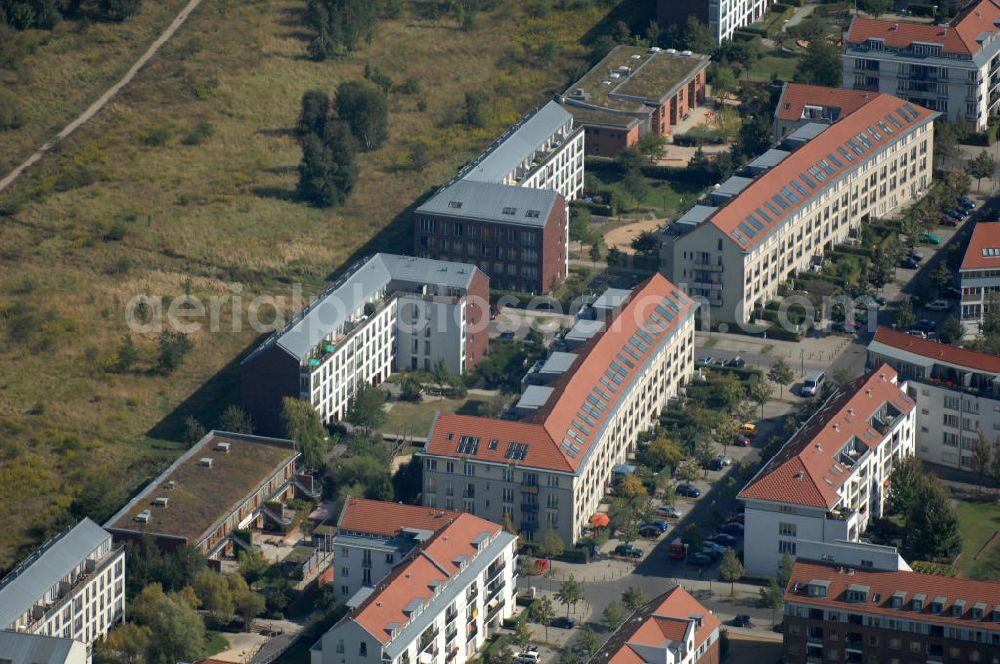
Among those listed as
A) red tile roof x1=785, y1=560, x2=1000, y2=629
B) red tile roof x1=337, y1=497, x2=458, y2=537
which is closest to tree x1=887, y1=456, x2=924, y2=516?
red tile roof x1=785, y1=560, x2=1000, y2=629

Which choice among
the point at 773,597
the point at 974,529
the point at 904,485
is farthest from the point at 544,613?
the point at 974,529

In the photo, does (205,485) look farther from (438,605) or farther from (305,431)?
(438,605)

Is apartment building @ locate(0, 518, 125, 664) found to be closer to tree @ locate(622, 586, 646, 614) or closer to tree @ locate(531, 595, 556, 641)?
tree @ locate(531, 595, 556, 641)

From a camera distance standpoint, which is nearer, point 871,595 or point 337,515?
point 871,595

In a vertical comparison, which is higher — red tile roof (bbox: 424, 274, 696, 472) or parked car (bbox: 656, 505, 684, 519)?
red tile roof (bbox: 424, 274, 696, 472)

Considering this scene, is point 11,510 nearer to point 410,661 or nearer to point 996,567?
point 410,661

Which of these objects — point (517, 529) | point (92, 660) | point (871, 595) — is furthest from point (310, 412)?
point (871, 595)

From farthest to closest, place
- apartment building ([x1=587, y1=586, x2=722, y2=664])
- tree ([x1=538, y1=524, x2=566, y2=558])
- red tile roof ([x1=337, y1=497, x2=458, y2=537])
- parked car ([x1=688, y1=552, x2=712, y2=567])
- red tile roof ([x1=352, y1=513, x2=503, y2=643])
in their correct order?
1. parked car ([x1=688, y1=552, x2=712, y2=567])
2. tree ([x1=538, y1=524, x2=566, y2=558])
3. red tile roof ([x1=337, y1=497, x2=458, y2=537])
4. red tile roof ([x1=352, y1=513, x2=503, y2=643])
5. apartment building ([x1=587, y1=586, x2=722, y2=664])
